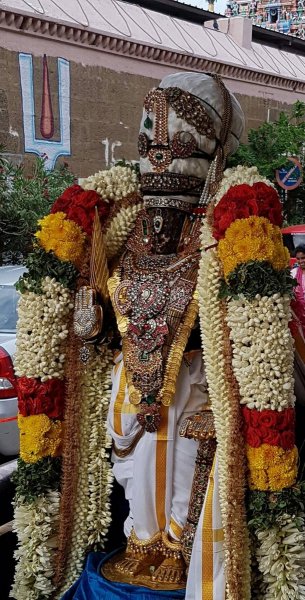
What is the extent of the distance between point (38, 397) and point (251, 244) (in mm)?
972

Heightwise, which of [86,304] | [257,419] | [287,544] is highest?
[86,304]

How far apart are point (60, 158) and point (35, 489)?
536 inches

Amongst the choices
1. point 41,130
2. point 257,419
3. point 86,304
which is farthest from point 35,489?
point 41,130

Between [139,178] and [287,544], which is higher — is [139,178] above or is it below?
above

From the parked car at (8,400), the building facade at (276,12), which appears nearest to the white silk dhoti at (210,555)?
the parked car at (8,400)

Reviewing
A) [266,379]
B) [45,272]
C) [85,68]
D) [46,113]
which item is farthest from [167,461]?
[85,68]

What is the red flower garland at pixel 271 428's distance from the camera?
7.95 feet

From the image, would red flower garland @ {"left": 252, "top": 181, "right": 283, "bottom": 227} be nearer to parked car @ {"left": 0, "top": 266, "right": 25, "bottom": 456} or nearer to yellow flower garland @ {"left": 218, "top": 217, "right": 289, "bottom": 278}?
yellow flower garland @ {"left": 218, "top": 217, "right": 289, "bottom": 278}

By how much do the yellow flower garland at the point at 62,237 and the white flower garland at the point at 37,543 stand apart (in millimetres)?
864

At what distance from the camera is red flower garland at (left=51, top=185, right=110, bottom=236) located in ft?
9.63

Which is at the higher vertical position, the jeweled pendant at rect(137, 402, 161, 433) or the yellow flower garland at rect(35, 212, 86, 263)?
the yellow flower garland at rect(35, 212, 86, 263)

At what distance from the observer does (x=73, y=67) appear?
1580 cm

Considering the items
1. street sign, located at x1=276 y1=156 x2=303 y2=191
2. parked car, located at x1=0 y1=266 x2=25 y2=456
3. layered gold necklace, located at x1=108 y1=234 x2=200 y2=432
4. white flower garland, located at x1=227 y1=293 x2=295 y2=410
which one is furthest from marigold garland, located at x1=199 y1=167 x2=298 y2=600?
street sign, located at x1=276 y1=156 x2=303 y2=191

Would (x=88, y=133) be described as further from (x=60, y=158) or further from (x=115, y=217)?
(x=115, y=217)
